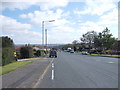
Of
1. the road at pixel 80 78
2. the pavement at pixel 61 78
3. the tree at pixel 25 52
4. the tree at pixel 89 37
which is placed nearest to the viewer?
the pavement at pixel 61 78

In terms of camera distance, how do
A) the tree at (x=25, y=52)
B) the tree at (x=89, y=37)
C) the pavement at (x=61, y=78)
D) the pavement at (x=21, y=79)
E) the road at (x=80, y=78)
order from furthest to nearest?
the tree at (x=89, y=37) < the tree at (x=25, y=52) < the road at (x=80, y=78) < the pavement at (x=61, y=78) < the pavement at (x=21, y=79)

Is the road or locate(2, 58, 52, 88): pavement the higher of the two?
locate(2, 58, 52, 88): pavement

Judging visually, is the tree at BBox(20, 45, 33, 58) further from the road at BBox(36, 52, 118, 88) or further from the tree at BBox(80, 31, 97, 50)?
the tree at BBox(80, 31, 97, 50)

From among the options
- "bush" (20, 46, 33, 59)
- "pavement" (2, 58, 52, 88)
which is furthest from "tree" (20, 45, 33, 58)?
"pavement" (2, 58, 52, 88)

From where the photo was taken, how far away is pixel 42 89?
32.4ft

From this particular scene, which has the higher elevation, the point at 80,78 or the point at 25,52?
the point at 25,52

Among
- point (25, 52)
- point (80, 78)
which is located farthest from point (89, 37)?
point (80, 78)

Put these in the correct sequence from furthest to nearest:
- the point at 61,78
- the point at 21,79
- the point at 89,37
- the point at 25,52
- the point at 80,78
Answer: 1. the point at 89,37
2. the point at 25,52
3. the point at 61,78
4. the point at 80,78
5. the point at 21,79

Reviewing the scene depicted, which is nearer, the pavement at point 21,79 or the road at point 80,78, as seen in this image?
the pavement at point 21,79

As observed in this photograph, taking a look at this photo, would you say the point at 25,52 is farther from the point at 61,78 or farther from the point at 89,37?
the point at 89,37

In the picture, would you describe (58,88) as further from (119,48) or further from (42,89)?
(119,48)

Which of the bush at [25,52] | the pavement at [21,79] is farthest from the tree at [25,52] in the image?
the pavement at [21,79]

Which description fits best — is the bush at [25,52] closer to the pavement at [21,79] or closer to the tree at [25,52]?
the tree at [25,52]

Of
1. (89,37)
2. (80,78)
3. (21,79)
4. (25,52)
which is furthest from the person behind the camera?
(89,37)
